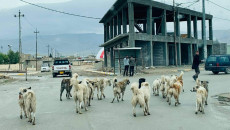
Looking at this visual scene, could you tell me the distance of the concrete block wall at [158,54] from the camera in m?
46.6

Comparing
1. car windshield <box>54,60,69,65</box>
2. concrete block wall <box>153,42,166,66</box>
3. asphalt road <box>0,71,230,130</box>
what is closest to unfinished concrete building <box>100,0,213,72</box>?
concrete block wall <box>153,42,166,66</box>

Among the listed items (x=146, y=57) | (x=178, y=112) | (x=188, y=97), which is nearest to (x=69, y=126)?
(x=178, y=112)

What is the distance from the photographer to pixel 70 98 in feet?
43.0

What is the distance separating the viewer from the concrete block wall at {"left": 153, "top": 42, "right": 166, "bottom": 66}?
4662 centimetres

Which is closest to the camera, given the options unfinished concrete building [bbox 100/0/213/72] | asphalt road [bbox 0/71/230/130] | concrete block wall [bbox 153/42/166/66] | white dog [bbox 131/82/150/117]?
asphalt road [bbox 0/71/230/130]

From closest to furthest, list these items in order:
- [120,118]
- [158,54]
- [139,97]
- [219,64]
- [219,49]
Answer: [120,118]
[139,97]
[219,64]
[158,54]
[219,49]

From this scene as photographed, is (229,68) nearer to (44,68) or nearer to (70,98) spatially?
(70,98)

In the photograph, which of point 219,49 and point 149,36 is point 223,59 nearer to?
point 149,36

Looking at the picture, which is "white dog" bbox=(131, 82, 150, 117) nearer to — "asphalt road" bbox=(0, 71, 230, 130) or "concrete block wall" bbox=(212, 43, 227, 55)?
"asphalt road" bbox=(0, 71, 230, 130)

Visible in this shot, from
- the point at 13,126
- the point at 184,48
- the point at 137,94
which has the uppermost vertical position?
the point at 184,48

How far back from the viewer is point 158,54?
155ft

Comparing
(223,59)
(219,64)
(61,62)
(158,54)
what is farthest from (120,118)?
(158,54)

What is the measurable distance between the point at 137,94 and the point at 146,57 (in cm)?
3486

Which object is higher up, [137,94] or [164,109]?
[137,94]
